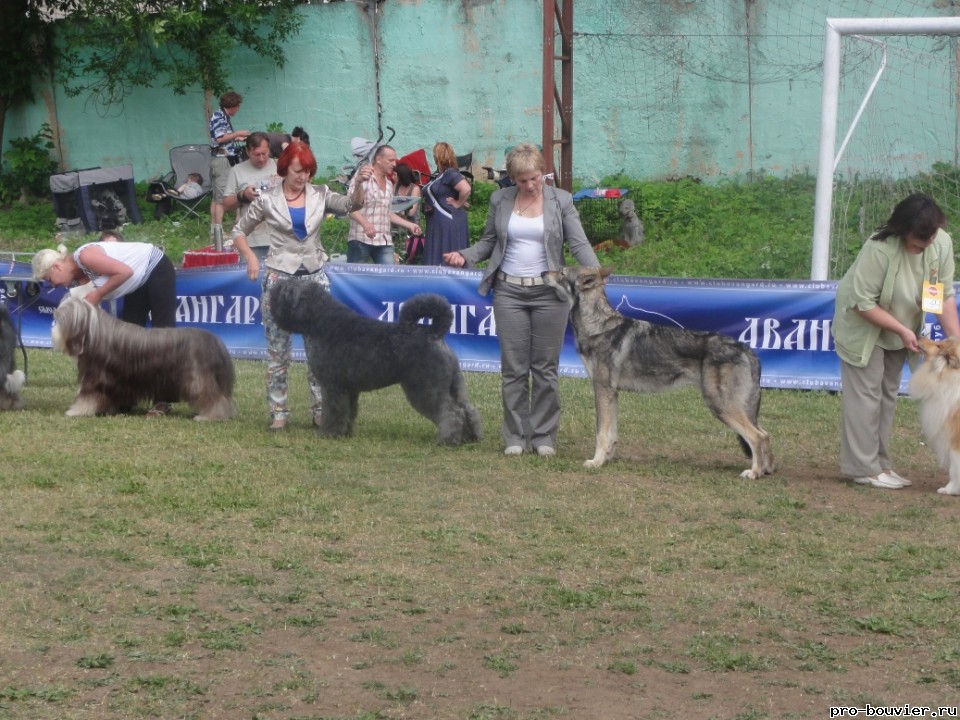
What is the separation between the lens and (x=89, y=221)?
18031 millimetres

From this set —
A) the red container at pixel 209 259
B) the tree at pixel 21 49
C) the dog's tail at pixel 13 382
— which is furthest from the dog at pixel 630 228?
the tree at pixel 21 49

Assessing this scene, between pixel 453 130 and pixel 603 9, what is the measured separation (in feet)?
8.82

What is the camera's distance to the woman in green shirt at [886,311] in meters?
7.06

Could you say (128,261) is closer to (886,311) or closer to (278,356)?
(278,356)

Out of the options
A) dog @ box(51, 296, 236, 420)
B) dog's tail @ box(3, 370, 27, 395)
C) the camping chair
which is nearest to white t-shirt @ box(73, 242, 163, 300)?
dog @ box(51, 296, 236, 420)

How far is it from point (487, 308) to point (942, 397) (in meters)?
4.94

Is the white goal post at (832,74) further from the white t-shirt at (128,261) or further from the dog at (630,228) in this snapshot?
the dog at (630,228)

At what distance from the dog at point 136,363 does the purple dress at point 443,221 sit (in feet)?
13.6

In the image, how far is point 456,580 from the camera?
18.3 ft

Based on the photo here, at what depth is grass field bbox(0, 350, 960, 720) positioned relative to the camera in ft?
14.4

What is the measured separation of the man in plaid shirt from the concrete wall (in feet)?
16.3

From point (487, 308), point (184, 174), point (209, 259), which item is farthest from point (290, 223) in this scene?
point (184, 174)

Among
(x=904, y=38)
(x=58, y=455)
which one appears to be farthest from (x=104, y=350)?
(x=904, y=38)

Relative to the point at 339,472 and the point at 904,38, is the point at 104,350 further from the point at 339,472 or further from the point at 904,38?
the point at 904,38
